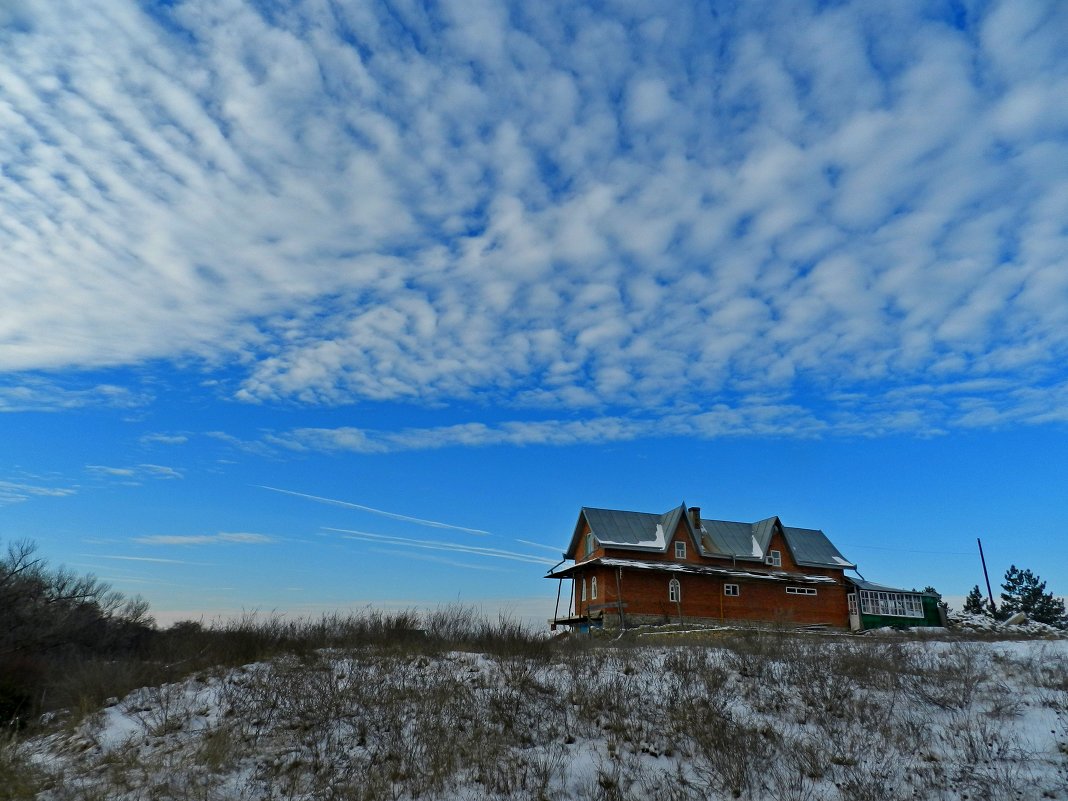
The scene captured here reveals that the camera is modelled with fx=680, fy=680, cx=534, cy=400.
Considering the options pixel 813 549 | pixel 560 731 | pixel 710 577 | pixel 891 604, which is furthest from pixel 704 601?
pixel 560 731

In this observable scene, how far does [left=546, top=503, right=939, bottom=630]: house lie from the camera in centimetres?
3541

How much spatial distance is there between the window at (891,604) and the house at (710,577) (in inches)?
2.4

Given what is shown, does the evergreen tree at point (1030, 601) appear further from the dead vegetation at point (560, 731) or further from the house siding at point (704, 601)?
the dead vegetation at point (560, 731)

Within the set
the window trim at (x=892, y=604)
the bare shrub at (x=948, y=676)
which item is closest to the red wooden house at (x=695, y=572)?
the window trim at (x=892, y=604)

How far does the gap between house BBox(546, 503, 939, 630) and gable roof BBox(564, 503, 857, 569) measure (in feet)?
0.20

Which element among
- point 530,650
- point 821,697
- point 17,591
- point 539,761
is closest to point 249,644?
point 530,650

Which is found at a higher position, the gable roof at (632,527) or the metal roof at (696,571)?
the gable roof at (632,527)

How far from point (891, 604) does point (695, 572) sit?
14257 mm

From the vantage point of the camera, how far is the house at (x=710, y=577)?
116 ft

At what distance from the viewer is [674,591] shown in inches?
1427

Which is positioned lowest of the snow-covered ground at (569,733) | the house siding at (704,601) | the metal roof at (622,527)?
the snow-covered ground at (569,733)

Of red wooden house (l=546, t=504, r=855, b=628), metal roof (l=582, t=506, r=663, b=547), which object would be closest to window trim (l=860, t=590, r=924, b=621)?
red wooden house (l=546, t=504, r=855, b=628)

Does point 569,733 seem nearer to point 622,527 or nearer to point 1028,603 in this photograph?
point 622,527

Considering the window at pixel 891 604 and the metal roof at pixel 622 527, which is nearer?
the metal roof at pixel 622 527
